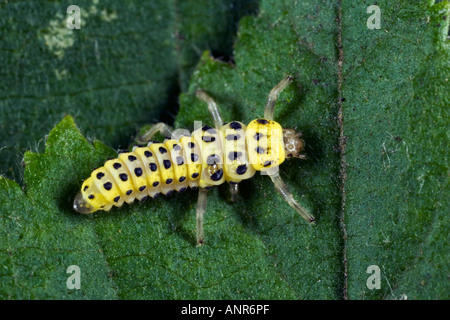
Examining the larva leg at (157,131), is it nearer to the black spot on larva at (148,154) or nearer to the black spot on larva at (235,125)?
the black spot on larva at (148,154)

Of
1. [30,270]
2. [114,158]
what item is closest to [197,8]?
[114,158]

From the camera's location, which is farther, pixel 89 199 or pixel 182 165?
pixel 182 165

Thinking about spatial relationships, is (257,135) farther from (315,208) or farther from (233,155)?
(315,208)

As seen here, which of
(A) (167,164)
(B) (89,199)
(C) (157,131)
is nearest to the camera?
(B) (89,199)

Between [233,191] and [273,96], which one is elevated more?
[273,96]

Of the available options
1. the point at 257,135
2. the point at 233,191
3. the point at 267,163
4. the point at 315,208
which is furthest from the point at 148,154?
the point at 315,208

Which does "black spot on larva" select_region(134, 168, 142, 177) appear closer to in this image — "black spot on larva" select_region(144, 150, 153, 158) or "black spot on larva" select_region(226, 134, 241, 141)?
"black spot on larva" select_region(144, 150, 153, 158)

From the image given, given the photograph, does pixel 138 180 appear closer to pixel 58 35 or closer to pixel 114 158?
pixel 114 158
